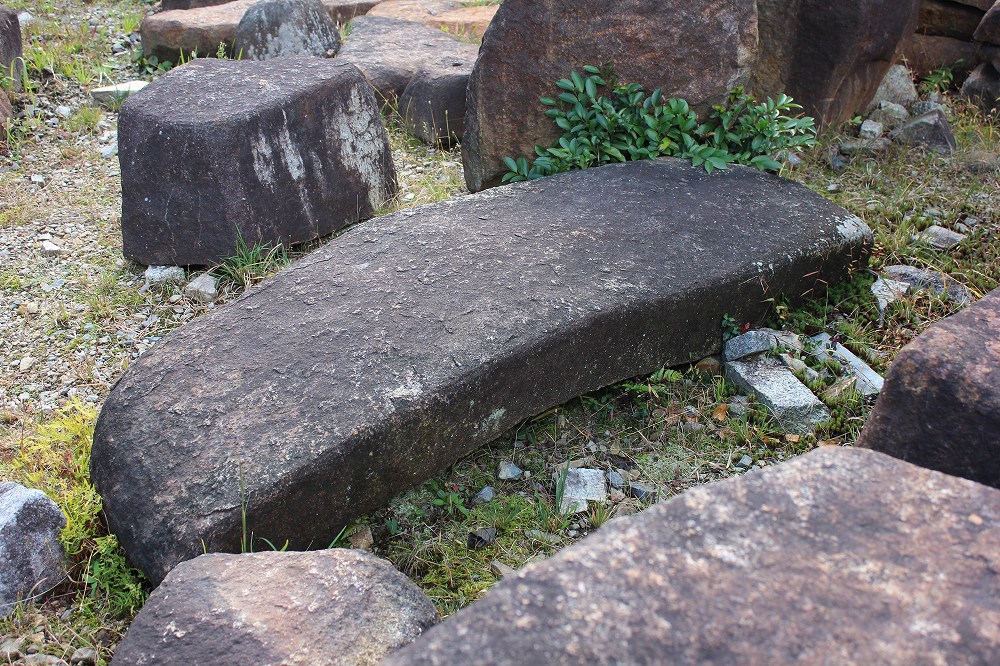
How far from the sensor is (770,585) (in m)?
1.19

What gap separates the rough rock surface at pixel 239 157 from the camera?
3.14 meters

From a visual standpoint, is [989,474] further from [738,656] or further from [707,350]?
[707,350]

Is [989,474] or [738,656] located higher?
[738,656]

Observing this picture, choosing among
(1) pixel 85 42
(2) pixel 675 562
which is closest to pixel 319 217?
(2) pixel 675 562

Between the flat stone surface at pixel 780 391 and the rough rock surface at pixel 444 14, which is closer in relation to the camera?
the flat stone surface at pixel 780 391

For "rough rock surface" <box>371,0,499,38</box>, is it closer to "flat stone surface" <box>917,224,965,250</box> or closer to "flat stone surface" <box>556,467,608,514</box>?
"flat stone surface" <box>917,224,965,250</box>

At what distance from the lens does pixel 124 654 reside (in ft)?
5.37

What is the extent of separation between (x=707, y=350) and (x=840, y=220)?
708 mm

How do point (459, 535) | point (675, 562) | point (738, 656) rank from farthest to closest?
point (459, 535)
point (675, 562)
point (738, 656)

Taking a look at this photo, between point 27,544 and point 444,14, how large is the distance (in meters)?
5.18

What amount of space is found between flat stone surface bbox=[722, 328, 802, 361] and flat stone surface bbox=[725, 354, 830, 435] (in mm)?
33

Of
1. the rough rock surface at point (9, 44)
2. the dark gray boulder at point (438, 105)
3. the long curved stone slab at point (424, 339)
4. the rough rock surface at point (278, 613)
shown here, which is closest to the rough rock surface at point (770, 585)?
the rough rock surface at point (278, 613)

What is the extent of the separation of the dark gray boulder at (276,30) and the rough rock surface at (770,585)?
4470 millimetres

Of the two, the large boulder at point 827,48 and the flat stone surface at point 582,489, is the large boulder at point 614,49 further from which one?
the flat stone surface at point 582,489
